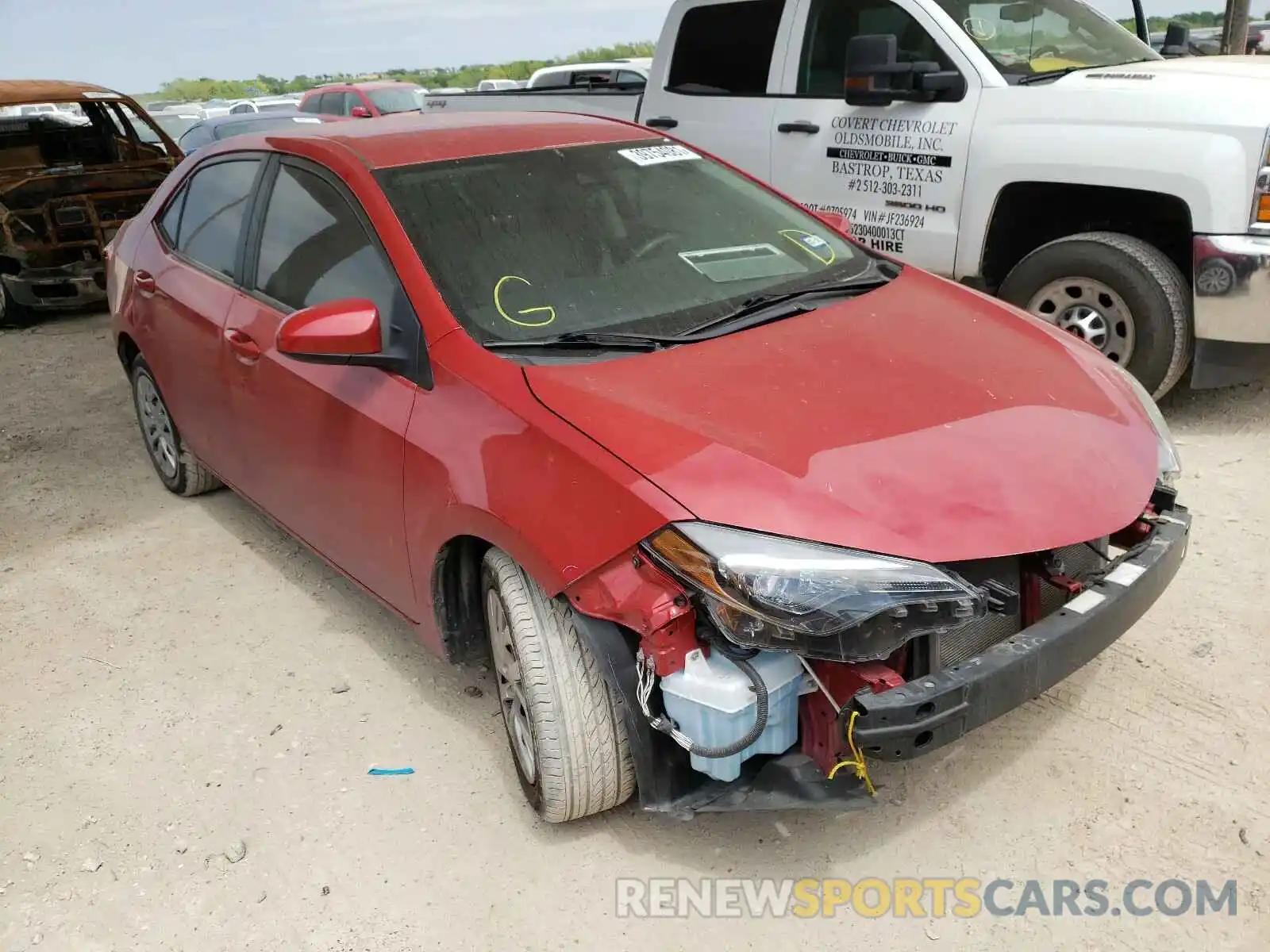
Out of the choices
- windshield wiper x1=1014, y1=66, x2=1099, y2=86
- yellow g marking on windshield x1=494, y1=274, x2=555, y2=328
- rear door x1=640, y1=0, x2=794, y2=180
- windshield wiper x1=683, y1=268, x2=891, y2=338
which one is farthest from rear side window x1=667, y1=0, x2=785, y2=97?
yellow g marking on windshield x1=494, y1=274, x2=555, y2=328

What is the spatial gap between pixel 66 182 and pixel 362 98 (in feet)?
33.3

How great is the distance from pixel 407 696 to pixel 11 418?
430 cm

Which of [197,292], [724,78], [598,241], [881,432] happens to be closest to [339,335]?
[598,241]

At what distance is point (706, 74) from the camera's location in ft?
19.9

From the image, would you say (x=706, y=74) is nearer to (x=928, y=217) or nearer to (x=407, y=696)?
(x=928, y=217)

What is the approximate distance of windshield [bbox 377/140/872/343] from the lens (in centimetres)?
275

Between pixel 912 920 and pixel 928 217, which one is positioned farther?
pixel 928 217

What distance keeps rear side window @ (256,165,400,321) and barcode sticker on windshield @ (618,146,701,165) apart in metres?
0.94

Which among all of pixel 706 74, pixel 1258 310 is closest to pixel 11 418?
pixel 706 74

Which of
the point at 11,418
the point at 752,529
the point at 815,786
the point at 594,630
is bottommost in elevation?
the point at 11,418

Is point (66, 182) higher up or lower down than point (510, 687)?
higher up

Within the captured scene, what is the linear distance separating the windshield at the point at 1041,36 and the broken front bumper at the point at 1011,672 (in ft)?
11.0

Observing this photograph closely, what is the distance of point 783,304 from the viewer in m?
2.90

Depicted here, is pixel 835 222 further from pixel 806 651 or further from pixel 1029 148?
pixel 806 651
